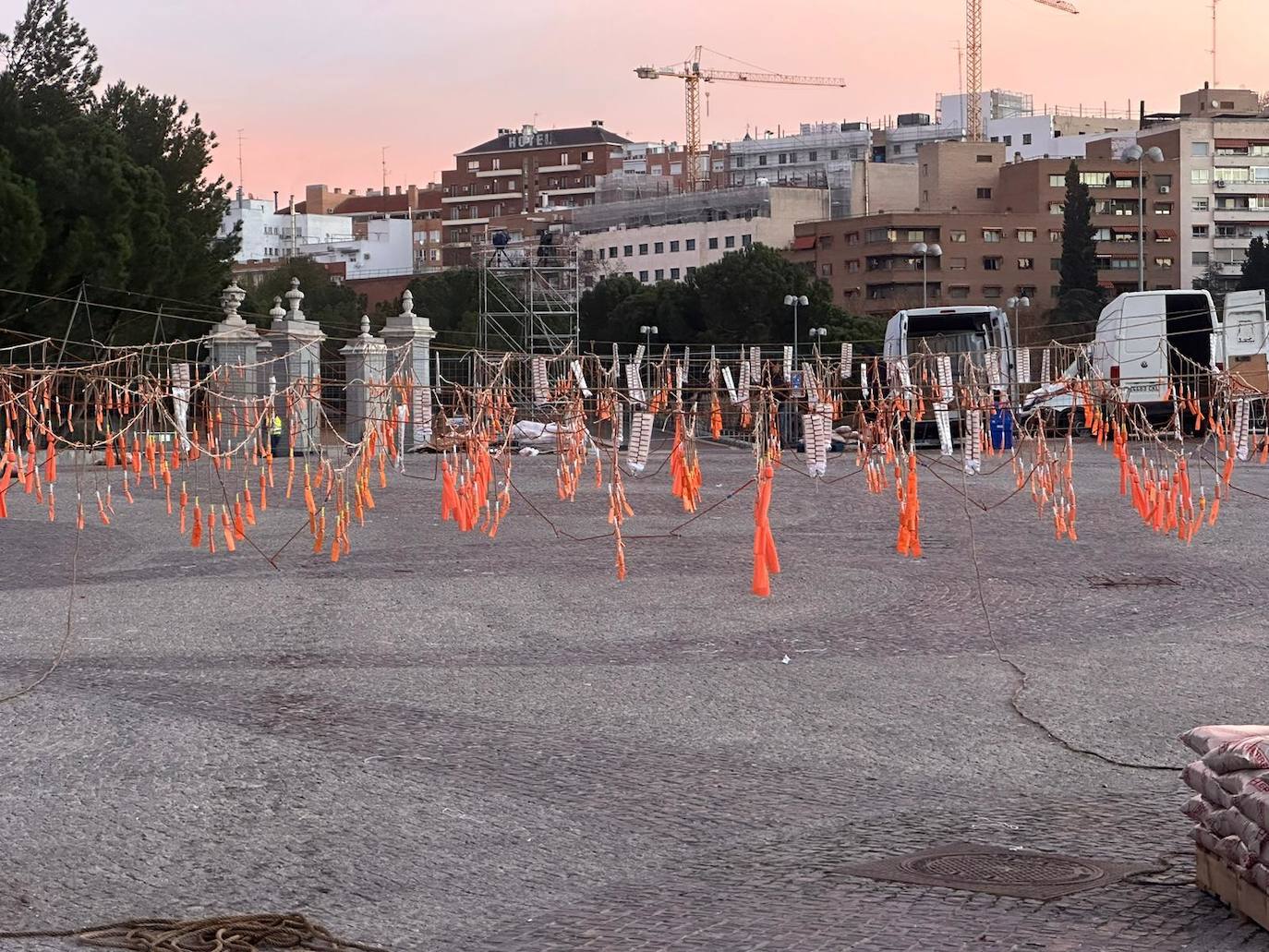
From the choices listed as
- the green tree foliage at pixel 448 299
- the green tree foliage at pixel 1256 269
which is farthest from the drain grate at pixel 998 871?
the green tree foliage at pixel 1256 269

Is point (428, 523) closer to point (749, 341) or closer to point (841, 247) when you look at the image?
point (749, 341)

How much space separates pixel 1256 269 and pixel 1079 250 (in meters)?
10.6

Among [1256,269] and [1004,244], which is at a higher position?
[1004,244]

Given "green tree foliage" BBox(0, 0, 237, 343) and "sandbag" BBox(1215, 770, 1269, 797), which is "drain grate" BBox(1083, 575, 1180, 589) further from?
"green tree foliage" BBox(0, 0, 237, 343)

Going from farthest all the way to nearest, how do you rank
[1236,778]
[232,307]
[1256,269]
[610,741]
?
[1256,269], [232,307], [610,741], [1236,778]

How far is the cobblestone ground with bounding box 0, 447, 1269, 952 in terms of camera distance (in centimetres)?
620

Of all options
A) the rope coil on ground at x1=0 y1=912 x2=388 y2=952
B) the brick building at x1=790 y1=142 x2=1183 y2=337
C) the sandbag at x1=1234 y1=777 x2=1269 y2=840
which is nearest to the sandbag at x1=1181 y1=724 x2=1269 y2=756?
the sandbag at x1=1234 y1=777 x2=1269 y2=840

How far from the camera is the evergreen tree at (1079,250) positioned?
89.0m

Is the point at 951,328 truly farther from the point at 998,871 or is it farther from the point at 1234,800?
the point at 1234,800

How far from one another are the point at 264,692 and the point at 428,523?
11.7 meters

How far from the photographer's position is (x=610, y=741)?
29.9 ft

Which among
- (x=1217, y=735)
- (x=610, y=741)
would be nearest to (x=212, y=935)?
(x=610, y=741)

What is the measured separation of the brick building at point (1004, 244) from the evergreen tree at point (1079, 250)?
288 inches

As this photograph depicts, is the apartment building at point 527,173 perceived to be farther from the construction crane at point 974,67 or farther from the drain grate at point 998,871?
the drain grate at point 998,871
